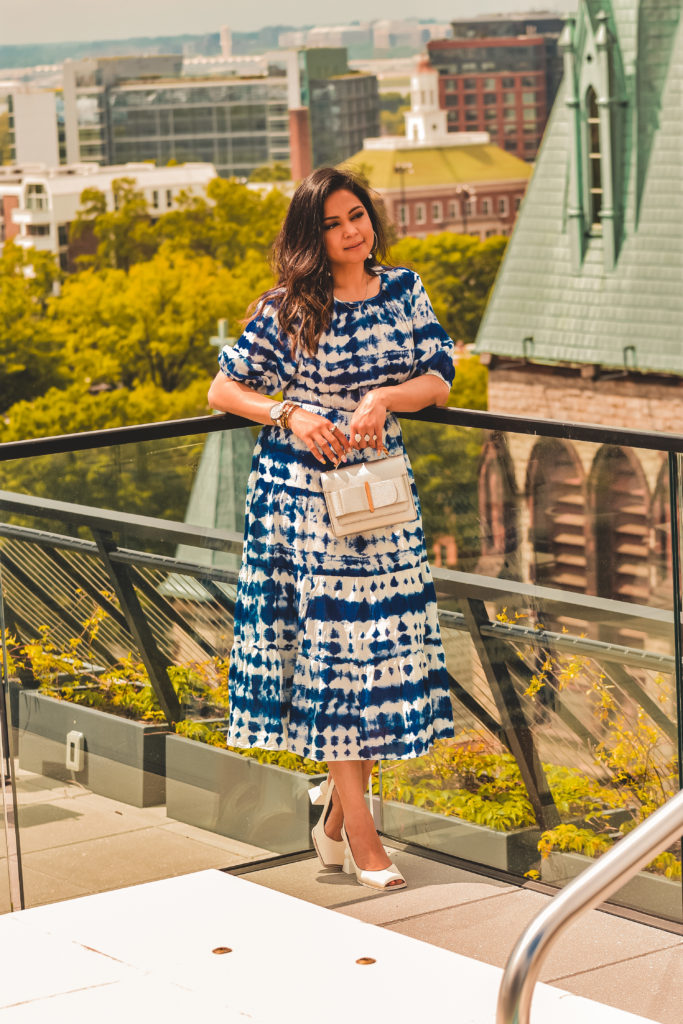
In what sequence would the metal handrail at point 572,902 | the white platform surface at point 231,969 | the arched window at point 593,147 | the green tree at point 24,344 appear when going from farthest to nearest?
the green tree at point 24,344 → the arched window at point 593,147 → the white platform surface at point 231,969 → the metal handrail at point 572,902

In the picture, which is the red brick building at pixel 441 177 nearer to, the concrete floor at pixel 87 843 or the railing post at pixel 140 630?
the railing post at pixel 140 630

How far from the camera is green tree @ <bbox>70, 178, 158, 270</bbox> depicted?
50.5m

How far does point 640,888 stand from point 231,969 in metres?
1.36

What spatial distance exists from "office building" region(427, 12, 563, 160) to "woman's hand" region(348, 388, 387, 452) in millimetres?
59065

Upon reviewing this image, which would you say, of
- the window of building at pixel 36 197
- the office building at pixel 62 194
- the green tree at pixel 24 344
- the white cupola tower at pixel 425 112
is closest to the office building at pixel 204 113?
the office building at pixel 62 194

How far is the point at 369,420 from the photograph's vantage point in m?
3.66

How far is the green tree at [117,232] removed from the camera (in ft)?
166

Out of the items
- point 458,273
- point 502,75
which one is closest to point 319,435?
point 458,273

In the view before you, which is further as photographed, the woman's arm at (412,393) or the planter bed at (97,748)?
the planter bed at (97,748)

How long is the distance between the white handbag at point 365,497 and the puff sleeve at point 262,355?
0.89 ft

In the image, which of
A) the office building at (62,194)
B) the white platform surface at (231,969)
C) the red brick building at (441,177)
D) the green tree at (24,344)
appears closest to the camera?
the white platform surface at (231,969)

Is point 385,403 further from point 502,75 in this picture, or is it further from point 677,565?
point 502,75

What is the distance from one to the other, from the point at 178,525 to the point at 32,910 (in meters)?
1.14

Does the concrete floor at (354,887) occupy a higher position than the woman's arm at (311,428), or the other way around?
the woman's arm at (311,428)
